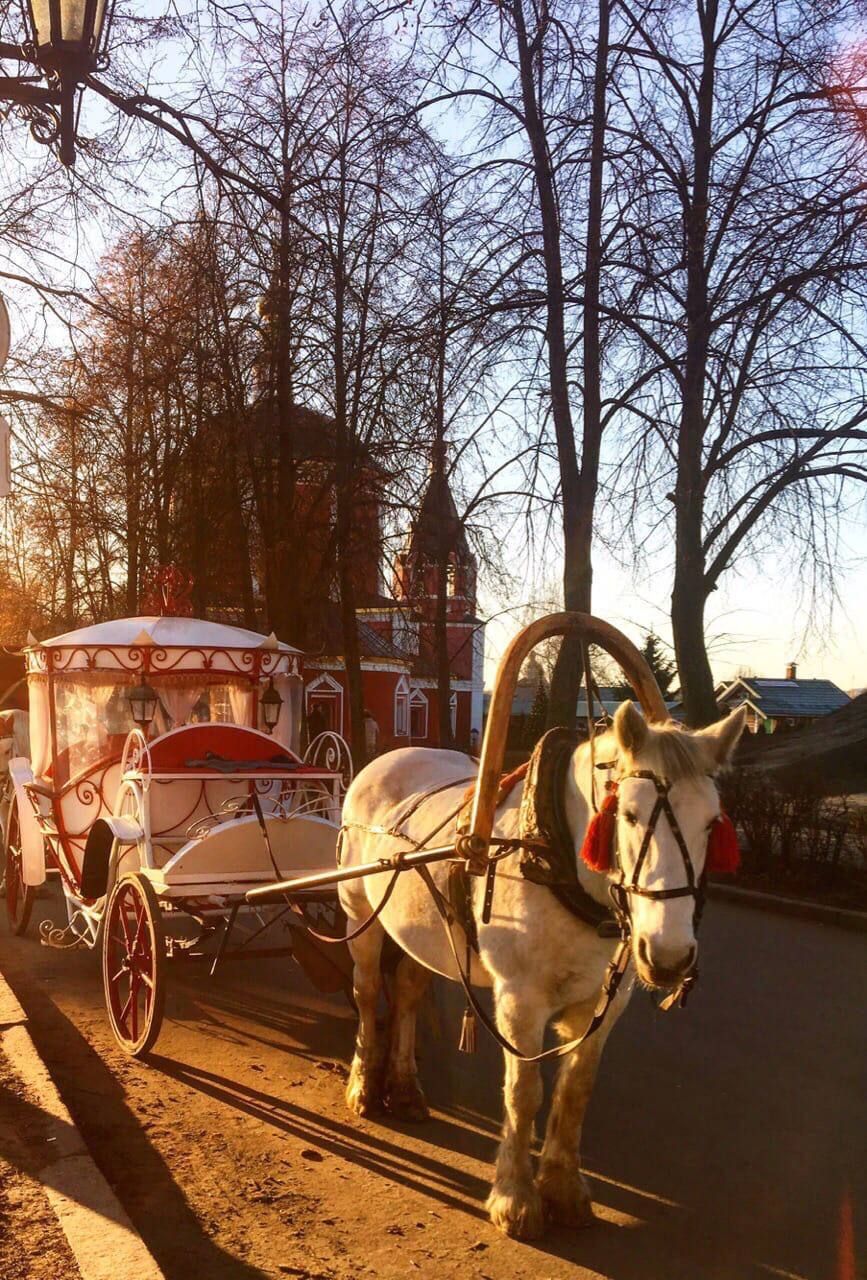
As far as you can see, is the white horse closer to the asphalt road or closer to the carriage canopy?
the asphalt road

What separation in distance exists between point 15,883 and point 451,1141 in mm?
5736

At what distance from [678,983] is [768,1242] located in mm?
1425

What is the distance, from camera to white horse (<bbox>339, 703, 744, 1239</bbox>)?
12.0 ft

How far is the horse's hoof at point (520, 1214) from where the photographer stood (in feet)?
13.9

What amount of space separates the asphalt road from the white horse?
216mm

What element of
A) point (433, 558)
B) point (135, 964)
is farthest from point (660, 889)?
point (433, 558)

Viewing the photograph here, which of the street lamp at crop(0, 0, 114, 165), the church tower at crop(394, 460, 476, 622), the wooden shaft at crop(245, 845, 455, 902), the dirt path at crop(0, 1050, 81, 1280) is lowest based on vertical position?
the dirt path at crop(0, 1050, 81, 1280)

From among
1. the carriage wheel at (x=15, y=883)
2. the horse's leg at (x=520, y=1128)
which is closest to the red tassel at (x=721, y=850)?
the horse's leg at (x=520, y=1128)

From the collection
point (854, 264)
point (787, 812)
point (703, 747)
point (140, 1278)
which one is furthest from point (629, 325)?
point (140, 1278)

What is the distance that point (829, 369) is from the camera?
10.8 metres

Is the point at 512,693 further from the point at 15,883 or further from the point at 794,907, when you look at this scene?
the point at 794,907

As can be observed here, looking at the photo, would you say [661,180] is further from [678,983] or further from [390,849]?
[678,983]

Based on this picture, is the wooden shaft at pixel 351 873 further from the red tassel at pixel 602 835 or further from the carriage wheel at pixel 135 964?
the red tassel at pixel 602 835

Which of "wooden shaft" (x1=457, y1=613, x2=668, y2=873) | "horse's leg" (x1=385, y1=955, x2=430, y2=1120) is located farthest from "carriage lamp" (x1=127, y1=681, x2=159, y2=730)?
"wooden shaft" (x1=457, y1=613, x2=668, y2=873)
